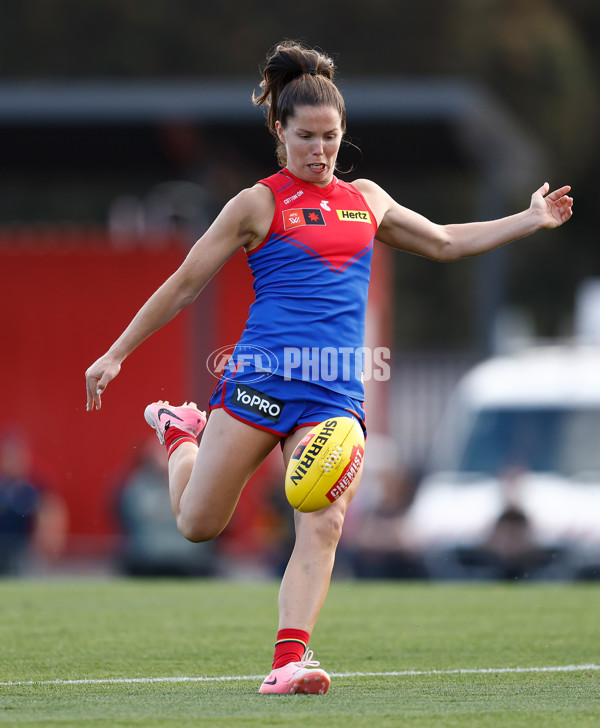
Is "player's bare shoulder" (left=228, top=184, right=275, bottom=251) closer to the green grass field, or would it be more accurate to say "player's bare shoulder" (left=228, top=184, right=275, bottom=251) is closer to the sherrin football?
the sherrin football

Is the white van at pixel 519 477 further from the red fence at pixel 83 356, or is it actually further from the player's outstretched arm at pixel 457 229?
the player's outstretched arm at pixel 457 229

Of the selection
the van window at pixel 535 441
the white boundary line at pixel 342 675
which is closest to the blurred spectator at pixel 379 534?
the van window at pixel 535 441


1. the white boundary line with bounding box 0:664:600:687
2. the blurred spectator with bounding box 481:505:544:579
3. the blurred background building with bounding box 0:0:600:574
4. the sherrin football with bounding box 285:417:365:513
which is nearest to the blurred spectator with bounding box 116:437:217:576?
the blurred background building with bounding box 0:0:600:574

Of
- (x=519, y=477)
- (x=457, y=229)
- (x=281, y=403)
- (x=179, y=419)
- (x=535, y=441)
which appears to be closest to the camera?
(x=281, y=403)

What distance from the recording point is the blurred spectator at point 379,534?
1634 cm

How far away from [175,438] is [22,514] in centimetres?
1121

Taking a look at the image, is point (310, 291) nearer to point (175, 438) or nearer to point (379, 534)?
point (175, 438)

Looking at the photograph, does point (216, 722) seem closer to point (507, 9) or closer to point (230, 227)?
point (230, 227)

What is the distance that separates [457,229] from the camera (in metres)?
6.70

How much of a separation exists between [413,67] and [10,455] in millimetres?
17006

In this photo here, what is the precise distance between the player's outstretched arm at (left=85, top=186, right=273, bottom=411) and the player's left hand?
49.1 inches

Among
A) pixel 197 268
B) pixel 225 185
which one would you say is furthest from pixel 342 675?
pixel 225 185

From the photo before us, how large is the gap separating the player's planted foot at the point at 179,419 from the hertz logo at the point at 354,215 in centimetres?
114

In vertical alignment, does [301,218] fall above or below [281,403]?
above
